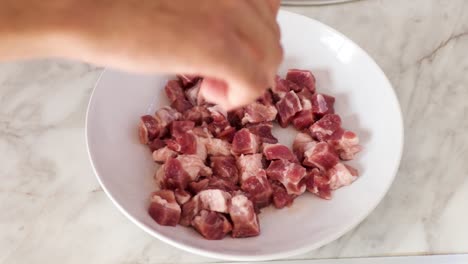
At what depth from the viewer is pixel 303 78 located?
1240mm

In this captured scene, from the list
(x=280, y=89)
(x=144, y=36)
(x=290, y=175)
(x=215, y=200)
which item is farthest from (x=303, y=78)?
(x=144, y=36)

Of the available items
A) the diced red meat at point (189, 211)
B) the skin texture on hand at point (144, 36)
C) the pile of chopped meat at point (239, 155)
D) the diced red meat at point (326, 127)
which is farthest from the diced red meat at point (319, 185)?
the skin texture on hand at point (144, 36)

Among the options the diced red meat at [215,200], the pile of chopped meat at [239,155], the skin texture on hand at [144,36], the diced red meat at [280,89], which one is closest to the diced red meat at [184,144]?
the pile of chopped meat at [239,155]

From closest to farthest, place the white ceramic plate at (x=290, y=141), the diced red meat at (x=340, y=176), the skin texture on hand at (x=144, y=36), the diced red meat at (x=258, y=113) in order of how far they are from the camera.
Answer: the skin texture on hand at (x=144, y=36) → the white ceramic plate at (x=290, y=141) → the diced red meat at (x=340, y=176) → the diced red meat at (x=258, y=113)

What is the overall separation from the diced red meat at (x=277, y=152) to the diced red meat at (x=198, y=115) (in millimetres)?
137

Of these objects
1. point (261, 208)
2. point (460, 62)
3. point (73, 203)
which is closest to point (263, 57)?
point (261, 208)

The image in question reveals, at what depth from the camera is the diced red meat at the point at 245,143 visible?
1103mm

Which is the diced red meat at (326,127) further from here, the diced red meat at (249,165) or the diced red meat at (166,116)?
the diced red meat at (166,116)

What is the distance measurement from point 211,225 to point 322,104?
1.21 ft

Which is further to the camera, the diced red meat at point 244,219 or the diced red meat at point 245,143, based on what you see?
the diced red meat at point 245,143

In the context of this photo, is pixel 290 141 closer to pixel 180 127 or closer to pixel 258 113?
pixel 258 113

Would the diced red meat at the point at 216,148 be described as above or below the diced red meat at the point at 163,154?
above

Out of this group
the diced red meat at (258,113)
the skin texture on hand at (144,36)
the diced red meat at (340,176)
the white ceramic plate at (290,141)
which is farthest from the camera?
the diced red meat at (258,113)

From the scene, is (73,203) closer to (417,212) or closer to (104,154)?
(104,154)
